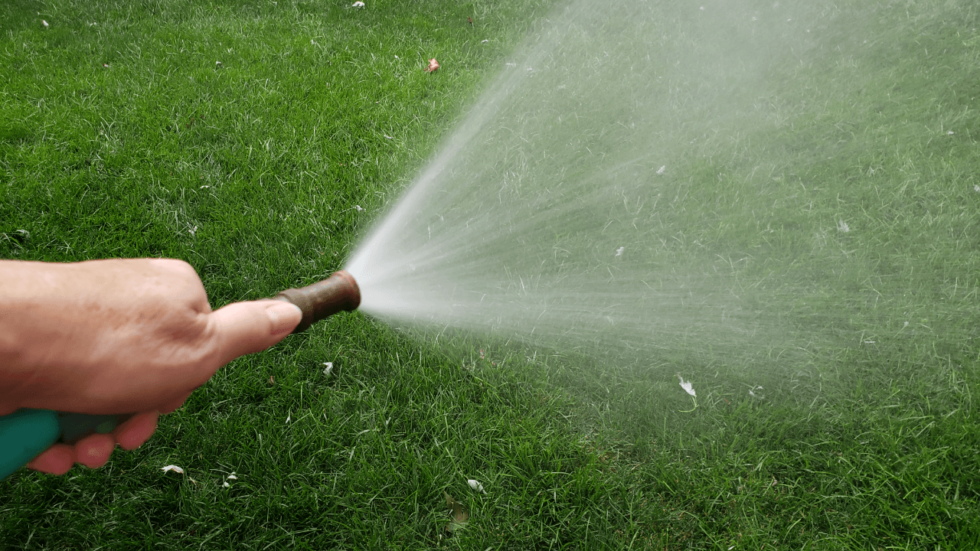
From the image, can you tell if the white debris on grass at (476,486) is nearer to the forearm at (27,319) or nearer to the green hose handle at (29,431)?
the green hose handle at (29,431)

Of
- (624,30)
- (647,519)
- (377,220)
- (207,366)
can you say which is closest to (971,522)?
(647,519)

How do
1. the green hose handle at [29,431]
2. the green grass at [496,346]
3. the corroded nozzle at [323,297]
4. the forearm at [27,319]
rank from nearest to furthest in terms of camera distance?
1. the forearm at [27,319]
2. the green hose handle at [29,431]
3. the corroded nozzle at [323,297]
4. the green grass at [496,346]

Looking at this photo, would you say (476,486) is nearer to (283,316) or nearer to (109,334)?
(283,316)

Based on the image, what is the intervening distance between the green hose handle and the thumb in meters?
0.34

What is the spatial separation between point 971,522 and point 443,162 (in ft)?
9.65

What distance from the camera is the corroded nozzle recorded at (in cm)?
151

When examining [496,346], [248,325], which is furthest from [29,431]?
[496,346]

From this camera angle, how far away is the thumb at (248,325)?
4.18 ft

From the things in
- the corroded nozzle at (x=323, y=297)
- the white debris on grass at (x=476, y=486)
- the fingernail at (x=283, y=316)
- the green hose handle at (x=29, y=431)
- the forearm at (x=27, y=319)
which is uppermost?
the forearm at (x=27, y=319)

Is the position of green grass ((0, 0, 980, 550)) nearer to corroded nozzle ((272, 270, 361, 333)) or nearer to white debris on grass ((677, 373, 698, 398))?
white debris on grass ((677, 373, 698, 398))

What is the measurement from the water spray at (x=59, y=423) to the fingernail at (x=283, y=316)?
4 centimetres

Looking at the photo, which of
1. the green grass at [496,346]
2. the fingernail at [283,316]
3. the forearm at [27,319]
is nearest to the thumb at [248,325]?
the fingernail at [283,316]

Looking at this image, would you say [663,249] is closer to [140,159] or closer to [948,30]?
[140,159]

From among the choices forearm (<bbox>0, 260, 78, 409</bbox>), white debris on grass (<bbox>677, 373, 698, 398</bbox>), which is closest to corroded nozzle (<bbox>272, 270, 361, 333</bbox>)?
forearm (<bbox>0, 260, 78, 409</bbox>)
